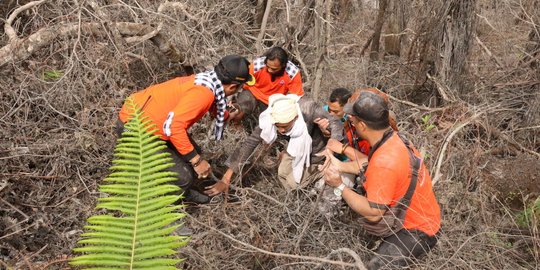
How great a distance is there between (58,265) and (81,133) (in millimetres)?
1485

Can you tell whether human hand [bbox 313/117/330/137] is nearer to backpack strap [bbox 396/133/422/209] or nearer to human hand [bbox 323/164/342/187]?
human hand [bbox 323/164/342/187]

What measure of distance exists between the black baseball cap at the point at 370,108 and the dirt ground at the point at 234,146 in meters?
0.85

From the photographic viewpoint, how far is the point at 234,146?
4.72 m

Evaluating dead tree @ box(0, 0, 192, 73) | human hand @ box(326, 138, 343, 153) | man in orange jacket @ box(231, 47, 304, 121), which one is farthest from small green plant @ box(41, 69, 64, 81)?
human hand @ box(326, 138, 343, 153)

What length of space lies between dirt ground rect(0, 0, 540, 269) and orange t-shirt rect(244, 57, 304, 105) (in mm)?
479

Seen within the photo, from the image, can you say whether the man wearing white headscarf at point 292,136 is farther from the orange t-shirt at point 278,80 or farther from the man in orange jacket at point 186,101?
the orange t-shirt at point 278,80

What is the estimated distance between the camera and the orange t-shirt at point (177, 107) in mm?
3408

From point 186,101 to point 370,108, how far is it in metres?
1.45

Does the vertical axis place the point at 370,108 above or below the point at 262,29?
above

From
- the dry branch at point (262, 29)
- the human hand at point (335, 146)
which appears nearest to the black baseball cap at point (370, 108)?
the human hand at point (335, 146)

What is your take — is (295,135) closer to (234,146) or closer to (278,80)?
(234,146)

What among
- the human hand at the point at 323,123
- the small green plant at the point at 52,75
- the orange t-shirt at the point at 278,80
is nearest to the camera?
the human hand at the point at 323,123

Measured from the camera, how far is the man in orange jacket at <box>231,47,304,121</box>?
4.66 metres

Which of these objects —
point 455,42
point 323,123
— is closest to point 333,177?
point 323,123
